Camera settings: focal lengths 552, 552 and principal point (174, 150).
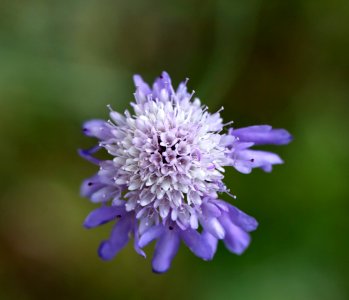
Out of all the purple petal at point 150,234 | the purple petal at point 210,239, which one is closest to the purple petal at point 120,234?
the purple petal at point 150,234

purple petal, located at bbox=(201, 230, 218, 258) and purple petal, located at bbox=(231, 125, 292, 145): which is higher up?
purple petal, located at bbox=(231, 125, 292, 145)

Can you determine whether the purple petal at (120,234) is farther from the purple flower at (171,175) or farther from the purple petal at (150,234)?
the purple petal at (150,234)

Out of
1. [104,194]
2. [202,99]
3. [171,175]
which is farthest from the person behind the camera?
[202,99]

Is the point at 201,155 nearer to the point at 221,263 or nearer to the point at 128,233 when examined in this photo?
the point at 128,233

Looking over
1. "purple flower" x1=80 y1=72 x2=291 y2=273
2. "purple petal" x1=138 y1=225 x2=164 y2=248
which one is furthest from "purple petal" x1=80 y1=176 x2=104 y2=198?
"purple petal" x1=138 y1=225 x2=164 y2=248

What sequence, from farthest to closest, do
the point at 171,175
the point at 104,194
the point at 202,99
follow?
the point at 202,99 → the point at 104,194 → the point at 171,175

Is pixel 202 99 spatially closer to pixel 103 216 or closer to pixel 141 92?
pixel 141 92

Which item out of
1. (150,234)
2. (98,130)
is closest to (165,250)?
(150,234)

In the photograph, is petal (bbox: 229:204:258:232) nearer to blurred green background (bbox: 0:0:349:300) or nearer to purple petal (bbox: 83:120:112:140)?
purple petal (bbox: 83:120:112:140)
